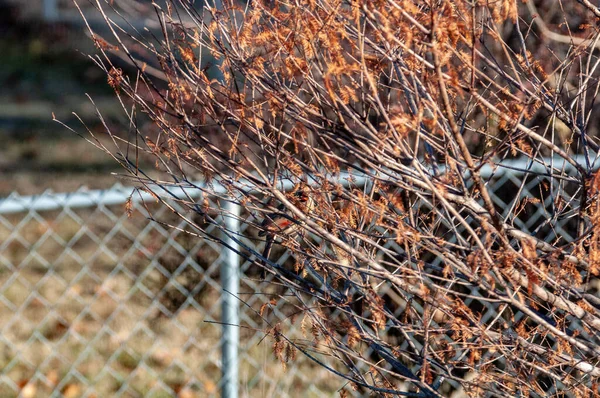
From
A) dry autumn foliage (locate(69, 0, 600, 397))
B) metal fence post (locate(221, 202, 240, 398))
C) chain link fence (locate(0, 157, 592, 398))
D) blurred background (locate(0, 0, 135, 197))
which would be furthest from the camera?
blurred background (locate(0, 0, 135, 197))

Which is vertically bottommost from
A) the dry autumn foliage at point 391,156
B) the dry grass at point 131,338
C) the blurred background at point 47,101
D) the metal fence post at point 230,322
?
the blurred background at point 47,101

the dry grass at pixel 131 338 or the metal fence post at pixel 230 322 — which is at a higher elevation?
the metal fence post at pixel 230 322

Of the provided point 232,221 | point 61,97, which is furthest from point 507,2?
point 61,97

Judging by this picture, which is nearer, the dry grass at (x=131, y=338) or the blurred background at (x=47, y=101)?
the dry grass at (x=131, y=338)

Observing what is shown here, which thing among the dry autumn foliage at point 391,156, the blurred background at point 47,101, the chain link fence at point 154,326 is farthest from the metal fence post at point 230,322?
the blurred background at point 47,101

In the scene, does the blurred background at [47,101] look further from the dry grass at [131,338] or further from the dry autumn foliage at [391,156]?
the dry autumn foliage at [391,156]

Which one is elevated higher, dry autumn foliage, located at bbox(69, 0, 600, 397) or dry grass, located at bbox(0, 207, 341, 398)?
dry autumn foliage, located at bbox(69, 0, 600, 397)

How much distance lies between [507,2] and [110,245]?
14.5ft

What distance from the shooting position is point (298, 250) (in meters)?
1.70

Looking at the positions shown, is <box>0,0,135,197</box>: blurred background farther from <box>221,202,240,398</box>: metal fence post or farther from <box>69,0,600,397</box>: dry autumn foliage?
<box>69,0,600,397</box>: dry autumn foliage

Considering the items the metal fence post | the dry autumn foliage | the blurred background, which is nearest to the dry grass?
the metal fence post

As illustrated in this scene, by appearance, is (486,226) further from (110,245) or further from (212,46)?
(110,245)

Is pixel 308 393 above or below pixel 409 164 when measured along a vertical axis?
below

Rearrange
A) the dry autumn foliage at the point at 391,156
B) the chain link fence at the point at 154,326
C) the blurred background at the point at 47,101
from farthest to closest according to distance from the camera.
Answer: the blurred background at the point at 47,101, the chain link fence at the point at 154,326, the dry autumn foliage at the point at 391,156
